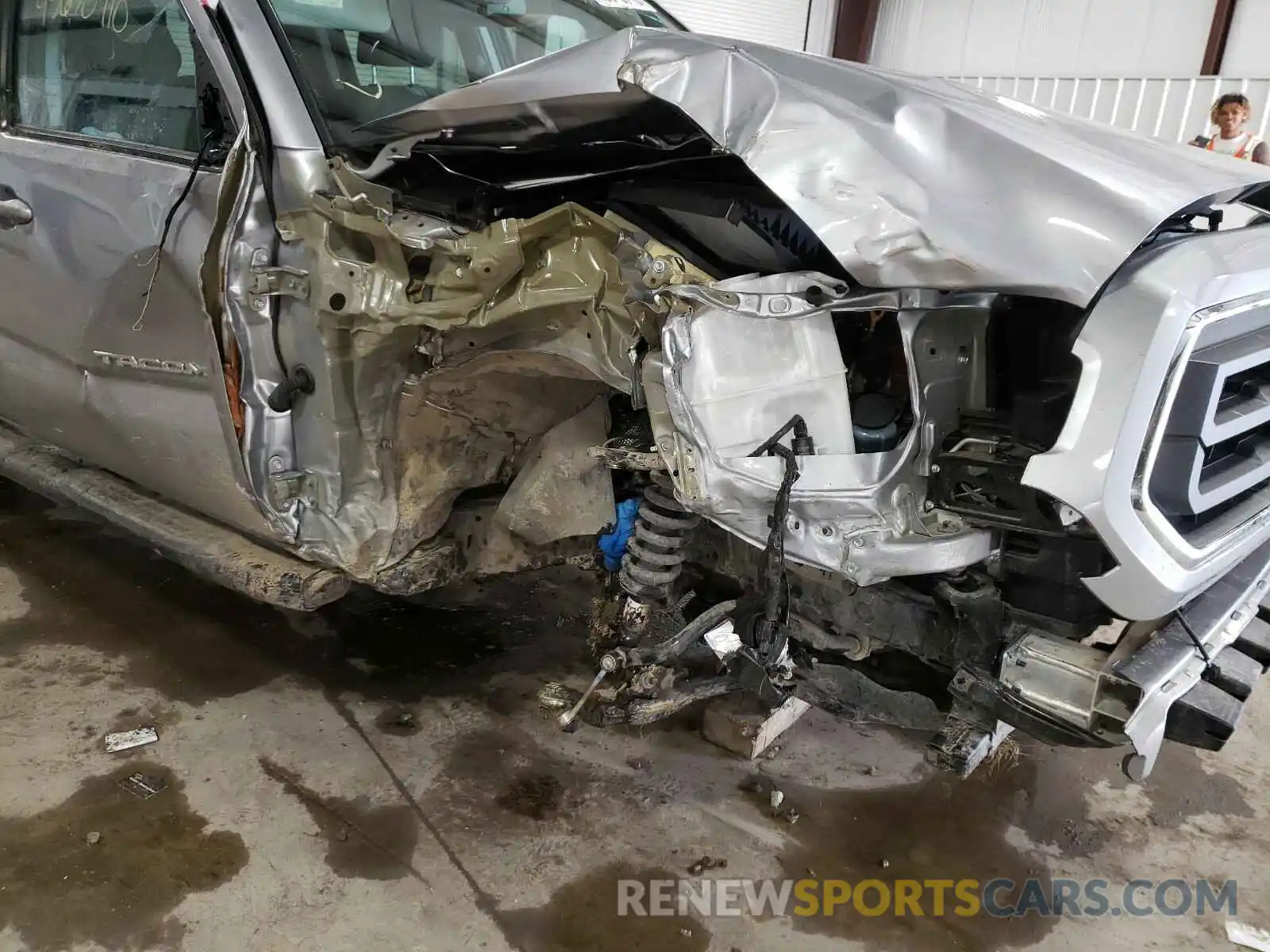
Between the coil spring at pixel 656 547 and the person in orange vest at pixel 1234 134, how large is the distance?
5.14 metres

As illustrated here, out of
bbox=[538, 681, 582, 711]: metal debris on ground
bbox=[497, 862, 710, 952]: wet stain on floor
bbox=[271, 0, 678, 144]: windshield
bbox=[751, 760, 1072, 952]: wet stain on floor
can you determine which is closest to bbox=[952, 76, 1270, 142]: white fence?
bbox=[271, 0, 678, 144]: windshield

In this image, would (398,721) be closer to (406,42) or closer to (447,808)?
(447,808)

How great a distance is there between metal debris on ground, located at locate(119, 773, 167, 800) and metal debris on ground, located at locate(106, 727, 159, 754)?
123 millimetres

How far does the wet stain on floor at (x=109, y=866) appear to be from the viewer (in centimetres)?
175

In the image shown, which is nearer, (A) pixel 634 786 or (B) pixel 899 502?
(B) pixel 899 502

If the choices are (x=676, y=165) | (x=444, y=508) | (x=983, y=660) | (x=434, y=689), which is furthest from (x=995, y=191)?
(x=434, y=689)

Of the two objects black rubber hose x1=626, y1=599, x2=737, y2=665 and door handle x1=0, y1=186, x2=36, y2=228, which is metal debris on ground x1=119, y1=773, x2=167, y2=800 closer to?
black rubber hose x1=626, y1=599, x2=737, y2=665

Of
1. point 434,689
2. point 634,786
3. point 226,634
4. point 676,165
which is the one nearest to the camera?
point 676,165

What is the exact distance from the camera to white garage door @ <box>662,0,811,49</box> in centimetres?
811

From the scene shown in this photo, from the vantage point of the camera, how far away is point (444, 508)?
2.35m

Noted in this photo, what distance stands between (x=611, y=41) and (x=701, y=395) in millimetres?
602

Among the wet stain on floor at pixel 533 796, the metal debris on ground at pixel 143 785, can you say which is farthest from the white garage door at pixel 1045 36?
the metal debris on ground at pixel 143 785

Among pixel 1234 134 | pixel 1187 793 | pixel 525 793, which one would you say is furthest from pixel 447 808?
pixel 1234 134

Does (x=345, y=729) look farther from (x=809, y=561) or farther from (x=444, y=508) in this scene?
(x=809, y=561)
